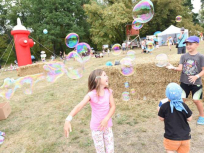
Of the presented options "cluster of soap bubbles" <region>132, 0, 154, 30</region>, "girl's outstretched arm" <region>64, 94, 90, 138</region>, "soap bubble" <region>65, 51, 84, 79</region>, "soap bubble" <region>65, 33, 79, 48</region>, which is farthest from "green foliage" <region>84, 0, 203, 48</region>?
"girl's outstretched arm" <region>64, 94, 90, 138</region>

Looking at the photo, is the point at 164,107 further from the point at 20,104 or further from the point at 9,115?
the point at 20,104

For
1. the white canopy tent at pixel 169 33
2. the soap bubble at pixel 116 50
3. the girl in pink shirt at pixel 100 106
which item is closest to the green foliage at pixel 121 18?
the white canopy tent at pixel 169 33

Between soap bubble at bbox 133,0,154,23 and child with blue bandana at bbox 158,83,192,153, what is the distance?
16.5 feet

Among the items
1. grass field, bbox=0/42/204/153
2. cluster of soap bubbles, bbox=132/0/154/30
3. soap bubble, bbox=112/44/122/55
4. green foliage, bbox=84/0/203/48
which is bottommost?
grass field, bbox=0/42/204/153

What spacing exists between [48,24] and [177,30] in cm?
2450

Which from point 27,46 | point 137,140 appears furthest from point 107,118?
point 27,46

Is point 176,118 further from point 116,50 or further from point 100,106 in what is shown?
point 116,50

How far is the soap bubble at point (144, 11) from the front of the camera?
20.6 feet

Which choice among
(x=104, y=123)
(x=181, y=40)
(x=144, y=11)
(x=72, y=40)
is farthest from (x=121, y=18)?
(x=104, y=123)

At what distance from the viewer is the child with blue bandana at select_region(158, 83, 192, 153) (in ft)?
6.66

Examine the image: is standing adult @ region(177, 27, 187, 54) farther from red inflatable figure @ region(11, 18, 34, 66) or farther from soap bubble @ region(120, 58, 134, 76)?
red inflatable figure @ region(11, 18, 34, 66)

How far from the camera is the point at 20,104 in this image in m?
6.25

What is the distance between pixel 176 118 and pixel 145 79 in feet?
9.87

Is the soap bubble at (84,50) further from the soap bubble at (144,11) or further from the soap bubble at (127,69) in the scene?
the soap bubble at (127,69)
